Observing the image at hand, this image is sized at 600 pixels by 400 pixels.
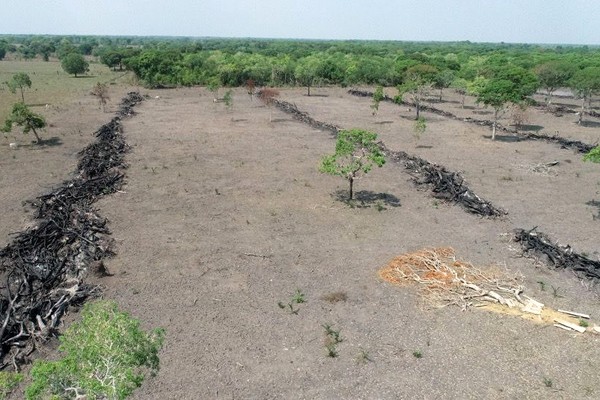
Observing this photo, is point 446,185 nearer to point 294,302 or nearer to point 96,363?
point 294,302

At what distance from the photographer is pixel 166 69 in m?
77.9

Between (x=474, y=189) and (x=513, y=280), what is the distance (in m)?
11.1

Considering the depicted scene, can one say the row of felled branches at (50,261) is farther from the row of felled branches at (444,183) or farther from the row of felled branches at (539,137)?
the row of felled branches at (539,137)

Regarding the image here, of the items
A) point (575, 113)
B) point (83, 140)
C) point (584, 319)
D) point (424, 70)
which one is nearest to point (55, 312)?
point (584, 319)

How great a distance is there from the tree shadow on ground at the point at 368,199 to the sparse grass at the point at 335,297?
8.91 metres

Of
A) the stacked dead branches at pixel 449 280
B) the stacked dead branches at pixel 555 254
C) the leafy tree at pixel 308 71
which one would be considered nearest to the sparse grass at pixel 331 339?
the stacked dead branches at pixel 449 280

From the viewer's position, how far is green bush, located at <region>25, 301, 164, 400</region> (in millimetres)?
7300

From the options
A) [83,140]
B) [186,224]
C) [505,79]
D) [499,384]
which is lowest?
[499,384]

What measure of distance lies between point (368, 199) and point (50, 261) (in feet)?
53.8

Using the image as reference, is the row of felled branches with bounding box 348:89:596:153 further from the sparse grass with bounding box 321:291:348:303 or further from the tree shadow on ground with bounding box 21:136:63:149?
the tree shadow on ground with bounding box 21:136:63:149

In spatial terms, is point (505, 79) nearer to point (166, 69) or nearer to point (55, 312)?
point (55, 312)

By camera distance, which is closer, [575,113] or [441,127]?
[441,127]

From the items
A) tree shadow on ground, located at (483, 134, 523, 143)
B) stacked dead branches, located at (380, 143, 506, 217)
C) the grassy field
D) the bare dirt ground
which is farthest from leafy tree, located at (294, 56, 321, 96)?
stacked dead branches, located at (380, 143, 506, 217)

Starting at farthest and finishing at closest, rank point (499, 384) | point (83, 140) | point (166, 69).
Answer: point (166, 69) < point (83, 140) < point (499, 384)
